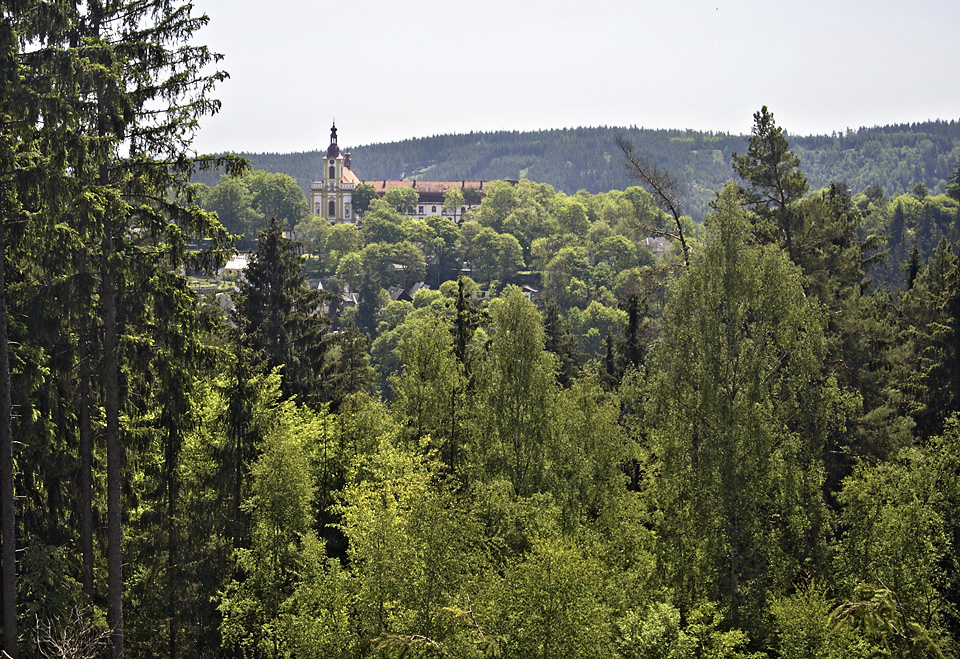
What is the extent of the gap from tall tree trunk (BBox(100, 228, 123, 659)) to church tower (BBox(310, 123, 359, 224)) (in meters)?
150

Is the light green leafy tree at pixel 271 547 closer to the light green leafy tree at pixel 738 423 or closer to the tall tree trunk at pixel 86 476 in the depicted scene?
the tall tree trunk at pixel 86 476

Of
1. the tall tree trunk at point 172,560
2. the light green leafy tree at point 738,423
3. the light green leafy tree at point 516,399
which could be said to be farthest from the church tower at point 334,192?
the light green leafy tree at point 738,423

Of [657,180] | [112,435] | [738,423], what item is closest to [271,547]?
[112,435]

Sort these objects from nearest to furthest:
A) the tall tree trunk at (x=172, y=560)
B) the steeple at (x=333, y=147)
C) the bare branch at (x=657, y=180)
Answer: the tall tree trunk at (x=172, y=560) → the bare branch at (x=657, y=180) → the steeple at (x=333, y=147)

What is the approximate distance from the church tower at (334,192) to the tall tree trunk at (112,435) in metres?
150

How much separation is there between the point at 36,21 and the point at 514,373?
46.4 ft

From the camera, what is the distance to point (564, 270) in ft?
361

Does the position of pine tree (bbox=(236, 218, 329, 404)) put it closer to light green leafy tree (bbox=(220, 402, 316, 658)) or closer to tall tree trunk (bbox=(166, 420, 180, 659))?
tall tree trunk (bbox=(166, 420, 180, 659))

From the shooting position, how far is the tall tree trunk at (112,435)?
1622 centimetres

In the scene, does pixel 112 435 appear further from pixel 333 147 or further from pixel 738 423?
pixel 333 147

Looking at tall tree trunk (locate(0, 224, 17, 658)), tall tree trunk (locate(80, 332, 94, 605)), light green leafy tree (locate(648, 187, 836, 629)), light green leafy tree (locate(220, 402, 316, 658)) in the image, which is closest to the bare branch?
light green leafy tree (locate(648, 187, 836, 629))

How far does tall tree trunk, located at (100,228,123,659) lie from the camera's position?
53.2ft

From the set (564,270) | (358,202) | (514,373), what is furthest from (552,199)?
(514,373)

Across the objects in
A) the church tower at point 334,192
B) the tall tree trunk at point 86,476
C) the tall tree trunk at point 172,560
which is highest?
the church tower at point 334,192
